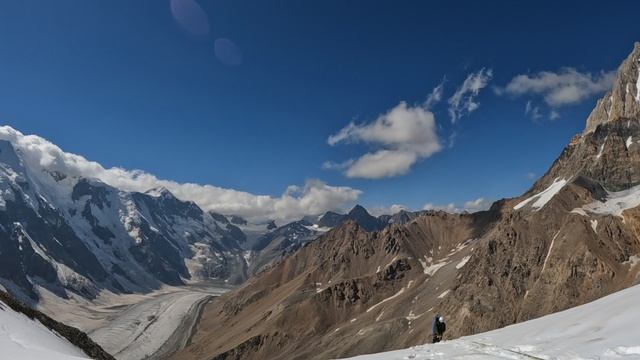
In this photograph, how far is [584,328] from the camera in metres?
17.0

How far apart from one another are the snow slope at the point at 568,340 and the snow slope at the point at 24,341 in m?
12.6

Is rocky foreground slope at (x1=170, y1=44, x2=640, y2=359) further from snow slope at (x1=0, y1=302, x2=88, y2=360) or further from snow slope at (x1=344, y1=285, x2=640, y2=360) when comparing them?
snow slope at (x1=344, y1=285, x2=640, y2=360)

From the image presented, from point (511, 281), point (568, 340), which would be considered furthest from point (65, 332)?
point (511, 281)

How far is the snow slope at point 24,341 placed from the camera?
19.7 m

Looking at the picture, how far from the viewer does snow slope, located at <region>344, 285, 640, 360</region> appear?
46.2 feet

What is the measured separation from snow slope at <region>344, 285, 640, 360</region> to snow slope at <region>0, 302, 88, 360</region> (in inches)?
497

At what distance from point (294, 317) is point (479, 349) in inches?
6854

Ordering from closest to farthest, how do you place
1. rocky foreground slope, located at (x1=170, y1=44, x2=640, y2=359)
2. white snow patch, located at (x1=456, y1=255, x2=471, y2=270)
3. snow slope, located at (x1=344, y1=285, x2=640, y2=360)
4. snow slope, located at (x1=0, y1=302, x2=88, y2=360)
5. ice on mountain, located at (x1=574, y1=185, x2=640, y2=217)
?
1. snow slope, located at (x1=344, y1=285, x2=640, y2=360)
2. snow slope, located at (x1=0, y1=302, x2=88, y2=360)
3. rocky foreground slope, located at (x1=170, y1=44, x2=640, y2=359)
4. ice on mountain, located at (x1=574, y1=185, x2=640, y2=217)
5. white snow patch, located at (x1=456, y1=255, x2=471, y2=270)

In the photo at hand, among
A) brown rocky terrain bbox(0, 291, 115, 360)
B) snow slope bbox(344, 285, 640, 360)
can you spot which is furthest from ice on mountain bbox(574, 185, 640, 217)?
brown rocky terrain bbox(0, 291, 115, 360)

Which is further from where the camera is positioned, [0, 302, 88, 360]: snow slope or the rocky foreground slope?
the rocky foreground slope

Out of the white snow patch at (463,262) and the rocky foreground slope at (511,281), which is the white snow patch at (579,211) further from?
the white snow patch at (463,262)

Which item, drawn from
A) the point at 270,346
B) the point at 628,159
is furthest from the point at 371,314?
the point at 628,159

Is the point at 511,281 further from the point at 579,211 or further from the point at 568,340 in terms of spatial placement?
the point at 568,340

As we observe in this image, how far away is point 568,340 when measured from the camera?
53.0 ft
